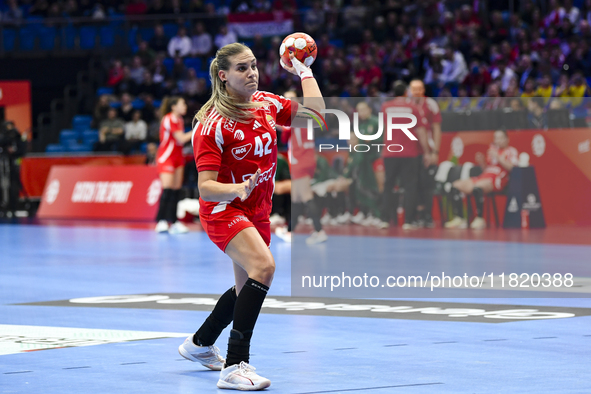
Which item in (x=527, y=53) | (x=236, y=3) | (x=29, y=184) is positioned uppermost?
(x=236, y=3)

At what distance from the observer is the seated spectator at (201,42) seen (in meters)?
25.6

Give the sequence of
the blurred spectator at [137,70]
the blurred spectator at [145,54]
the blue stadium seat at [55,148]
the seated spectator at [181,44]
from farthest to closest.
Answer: the blurred spectator at [145,54]
the blurred spectator at [137,70]
the seated spectator at [181,44]
the blue stadium seat at [55,148]

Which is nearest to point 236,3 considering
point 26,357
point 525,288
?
point 525,288

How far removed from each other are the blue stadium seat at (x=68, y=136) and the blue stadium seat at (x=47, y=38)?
316cm

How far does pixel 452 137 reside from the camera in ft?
43.8

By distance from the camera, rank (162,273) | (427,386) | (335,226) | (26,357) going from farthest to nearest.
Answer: (335,226) < (162,273) < (26,357) < (427,386)

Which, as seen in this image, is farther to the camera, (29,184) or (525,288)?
(29,184)

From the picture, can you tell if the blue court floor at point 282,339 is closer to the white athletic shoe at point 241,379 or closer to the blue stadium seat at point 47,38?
the white athletic shoe at point 241,379

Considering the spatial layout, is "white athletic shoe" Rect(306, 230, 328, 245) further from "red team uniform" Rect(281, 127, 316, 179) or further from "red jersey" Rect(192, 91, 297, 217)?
"red jersey" Rect(192, 91, 297, 217)

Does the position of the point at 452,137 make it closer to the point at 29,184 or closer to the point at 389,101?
the point at 389,101

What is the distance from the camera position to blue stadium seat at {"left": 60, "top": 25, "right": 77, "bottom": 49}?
27469mm

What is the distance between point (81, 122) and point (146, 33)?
337 centimetres

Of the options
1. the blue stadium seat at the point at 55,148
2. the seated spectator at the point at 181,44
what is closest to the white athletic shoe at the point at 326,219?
the blue stadium seat at the point at 55,148

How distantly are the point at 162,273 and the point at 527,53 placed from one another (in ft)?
38.4
